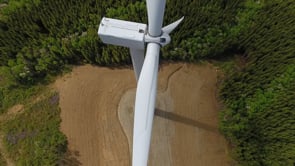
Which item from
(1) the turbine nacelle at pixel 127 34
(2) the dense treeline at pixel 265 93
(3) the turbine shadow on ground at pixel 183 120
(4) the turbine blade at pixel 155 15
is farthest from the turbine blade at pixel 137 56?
(2) the dense treeline at pixel 265 93

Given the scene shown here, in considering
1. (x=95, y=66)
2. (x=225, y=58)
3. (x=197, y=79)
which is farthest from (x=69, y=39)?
(x=225, y=58)

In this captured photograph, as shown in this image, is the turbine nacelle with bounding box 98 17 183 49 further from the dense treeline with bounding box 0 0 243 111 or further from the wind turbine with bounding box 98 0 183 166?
the dense treeline with bounding box 0 0 243 111

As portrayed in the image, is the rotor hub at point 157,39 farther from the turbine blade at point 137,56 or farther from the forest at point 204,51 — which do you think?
the forest at point 204,51

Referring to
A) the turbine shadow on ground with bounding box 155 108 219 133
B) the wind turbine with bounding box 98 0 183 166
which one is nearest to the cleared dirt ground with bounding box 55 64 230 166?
the turbine shadow on ground with bounding box 155 108 219 133

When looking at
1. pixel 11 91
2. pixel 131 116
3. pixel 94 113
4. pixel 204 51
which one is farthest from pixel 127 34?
pixel 11 91

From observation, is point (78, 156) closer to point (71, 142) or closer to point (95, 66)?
point (71, 142)

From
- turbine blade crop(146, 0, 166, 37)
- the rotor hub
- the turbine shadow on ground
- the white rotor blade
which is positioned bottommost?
the turbine shadow on ground
